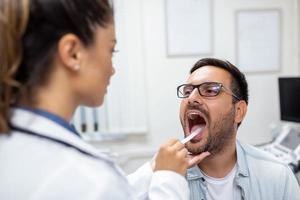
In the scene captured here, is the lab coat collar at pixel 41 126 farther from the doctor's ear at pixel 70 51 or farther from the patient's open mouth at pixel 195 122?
the patient's open mouth at pixel 195 122

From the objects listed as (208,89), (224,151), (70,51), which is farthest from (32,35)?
(224,151)

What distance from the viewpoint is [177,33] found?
2.56 meters

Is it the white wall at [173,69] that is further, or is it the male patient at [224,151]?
the white wall at [173,69]

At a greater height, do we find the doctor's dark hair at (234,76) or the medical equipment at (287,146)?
the doctor's dark hair at (234,76)

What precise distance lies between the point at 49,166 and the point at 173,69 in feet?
6.86

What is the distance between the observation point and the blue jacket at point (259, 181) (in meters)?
1.23

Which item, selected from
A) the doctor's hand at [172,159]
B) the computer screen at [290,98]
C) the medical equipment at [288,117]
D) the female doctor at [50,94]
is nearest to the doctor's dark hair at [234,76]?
the doctor's hand at [172,159]

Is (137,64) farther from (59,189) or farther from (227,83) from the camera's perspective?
(59,189)

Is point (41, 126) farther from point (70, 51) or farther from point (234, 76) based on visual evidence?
point (234, 76)

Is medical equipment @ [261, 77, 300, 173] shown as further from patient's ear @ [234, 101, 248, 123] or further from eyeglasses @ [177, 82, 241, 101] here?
eyeglasses @ [177, 82, 241, 101]

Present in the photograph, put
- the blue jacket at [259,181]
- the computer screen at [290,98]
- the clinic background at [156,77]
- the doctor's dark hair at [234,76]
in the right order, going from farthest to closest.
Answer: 1. the clinic background at [156,77]
2. the computer screen at [290,98]
3. the doctor's dark hair at [234,76]
4. the blue jacket at [259,181]

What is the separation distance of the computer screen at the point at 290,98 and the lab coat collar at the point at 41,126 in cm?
211

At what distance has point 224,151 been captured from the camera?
1.33 metres

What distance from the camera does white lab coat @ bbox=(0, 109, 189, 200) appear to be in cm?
Answer: 57
